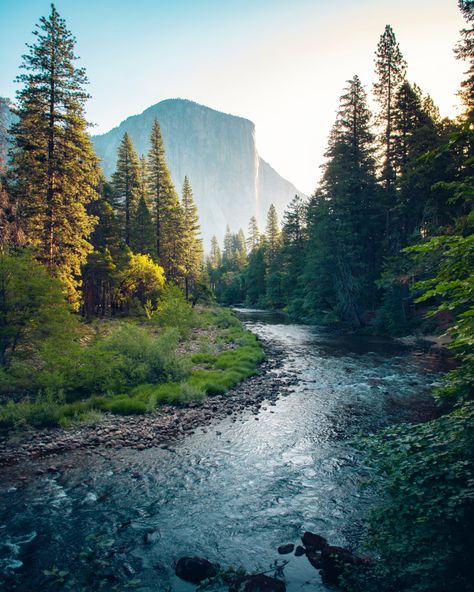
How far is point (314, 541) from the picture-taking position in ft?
17.4

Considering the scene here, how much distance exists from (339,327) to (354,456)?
79.9 feet

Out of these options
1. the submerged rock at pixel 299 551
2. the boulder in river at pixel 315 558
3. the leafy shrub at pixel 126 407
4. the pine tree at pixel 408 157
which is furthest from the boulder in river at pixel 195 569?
the pine tree at pixel 408 157

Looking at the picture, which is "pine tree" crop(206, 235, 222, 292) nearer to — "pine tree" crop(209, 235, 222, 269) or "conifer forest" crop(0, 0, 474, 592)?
"pine tree" crop(209, 235, 222, 269)

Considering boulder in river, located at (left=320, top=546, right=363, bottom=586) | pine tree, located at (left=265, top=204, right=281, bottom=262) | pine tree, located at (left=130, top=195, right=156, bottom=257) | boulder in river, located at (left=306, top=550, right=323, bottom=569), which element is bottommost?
boulder in river, located at (left=306, top=550, right=323, bottom=569)

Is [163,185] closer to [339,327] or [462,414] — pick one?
[339,327]

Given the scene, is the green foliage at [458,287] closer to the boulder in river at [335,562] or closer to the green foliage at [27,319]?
the boulder in river at [335,562]

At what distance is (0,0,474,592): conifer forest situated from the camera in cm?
421

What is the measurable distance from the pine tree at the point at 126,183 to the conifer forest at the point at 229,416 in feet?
26.8

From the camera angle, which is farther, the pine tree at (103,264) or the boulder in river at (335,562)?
the pine tree at (103,264)

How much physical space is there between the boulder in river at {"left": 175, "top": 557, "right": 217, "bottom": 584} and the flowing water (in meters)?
0.11

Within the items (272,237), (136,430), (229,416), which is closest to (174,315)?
(229,416)

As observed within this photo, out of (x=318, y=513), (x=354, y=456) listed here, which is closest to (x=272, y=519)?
(x=318, y=513)

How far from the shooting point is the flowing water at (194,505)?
494cm

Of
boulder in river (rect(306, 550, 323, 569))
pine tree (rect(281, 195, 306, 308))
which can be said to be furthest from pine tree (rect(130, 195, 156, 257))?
boulder in river (rect(306, 550, 323, 569))
